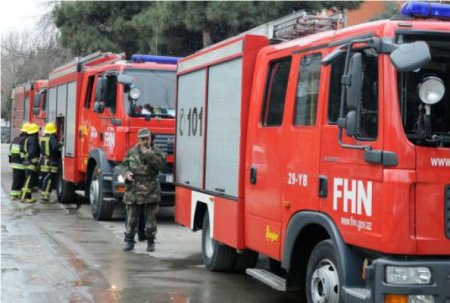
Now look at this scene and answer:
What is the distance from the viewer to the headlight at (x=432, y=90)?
4.60 m

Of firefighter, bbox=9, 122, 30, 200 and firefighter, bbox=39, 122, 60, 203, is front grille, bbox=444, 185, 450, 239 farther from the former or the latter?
firefighter, bbox=9, 122, 30, 200

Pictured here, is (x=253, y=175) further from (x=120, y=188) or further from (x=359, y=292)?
(x=120, y=188)

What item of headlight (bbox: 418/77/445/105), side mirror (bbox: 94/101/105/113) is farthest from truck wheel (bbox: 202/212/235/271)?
side mirror (bbox: 94/101/105/113)

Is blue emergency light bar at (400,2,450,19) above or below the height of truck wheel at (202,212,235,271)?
above

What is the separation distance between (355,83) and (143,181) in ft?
17.3

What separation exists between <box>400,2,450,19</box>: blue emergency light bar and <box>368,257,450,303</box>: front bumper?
1.81 metres

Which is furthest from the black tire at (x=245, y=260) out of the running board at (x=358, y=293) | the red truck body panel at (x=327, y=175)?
the running board at (x=358, y=293)

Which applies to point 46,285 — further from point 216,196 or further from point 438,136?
point 438,136

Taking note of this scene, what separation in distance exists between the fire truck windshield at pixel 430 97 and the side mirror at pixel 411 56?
0.26 meters

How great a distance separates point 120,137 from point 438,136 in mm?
7836

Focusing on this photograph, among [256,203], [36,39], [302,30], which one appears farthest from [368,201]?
[36,39]

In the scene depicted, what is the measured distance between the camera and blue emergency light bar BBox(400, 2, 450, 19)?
198 inches

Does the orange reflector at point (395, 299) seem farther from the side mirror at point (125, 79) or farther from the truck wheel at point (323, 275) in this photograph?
the side mirror at point (125, 79)

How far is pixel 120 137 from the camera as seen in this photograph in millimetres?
11812
